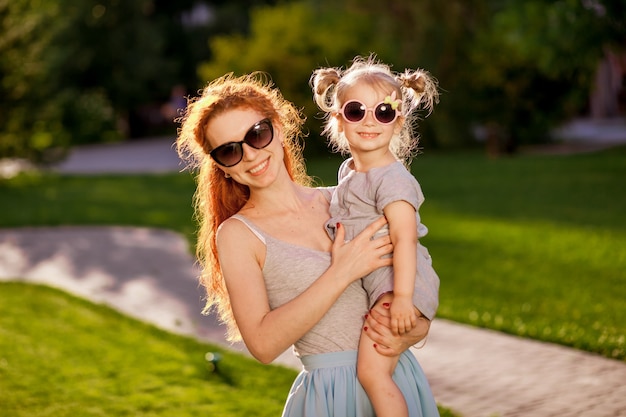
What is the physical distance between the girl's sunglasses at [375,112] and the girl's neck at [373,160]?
0.36 feet

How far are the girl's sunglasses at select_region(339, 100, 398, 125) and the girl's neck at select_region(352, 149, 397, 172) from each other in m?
0.11

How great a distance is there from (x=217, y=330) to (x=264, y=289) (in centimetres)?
494

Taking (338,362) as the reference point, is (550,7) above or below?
above

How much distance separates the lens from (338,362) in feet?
9.63

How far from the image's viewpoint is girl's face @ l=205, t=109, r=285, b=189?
2.96 meters

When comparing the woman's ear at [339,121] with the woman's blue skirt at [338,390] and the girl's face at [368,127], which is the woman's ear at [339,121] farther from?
the woman's blue skirt at [338,390]

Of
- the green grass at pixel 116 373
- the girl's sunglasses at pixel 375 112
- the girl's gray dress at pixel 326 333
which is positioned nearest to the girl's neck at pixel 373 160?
the girl's sunglasses at pixel 375 112

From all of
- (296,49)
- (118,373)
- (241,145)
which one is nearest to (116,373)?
(118,373)

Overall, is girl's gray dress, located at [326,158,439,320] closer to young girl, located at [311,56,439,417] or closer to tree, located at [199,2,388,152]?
young girl, located at [311,56,439,417]

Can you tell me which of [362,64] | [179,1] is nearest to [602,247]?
[362,64]

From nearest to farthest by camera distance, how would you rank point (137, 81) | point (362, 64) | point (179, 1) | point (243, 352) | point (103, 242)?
point (362, 64) → point (243, 352) → point (103, 242) → point (137, 81) → point (179, 1)

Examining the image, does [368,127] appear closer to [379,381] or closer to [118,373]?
[379,381]

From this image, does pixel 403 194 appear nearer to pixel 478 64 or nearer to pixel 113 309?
pixel 113 309

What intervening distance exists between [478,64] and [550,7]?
7468mm
